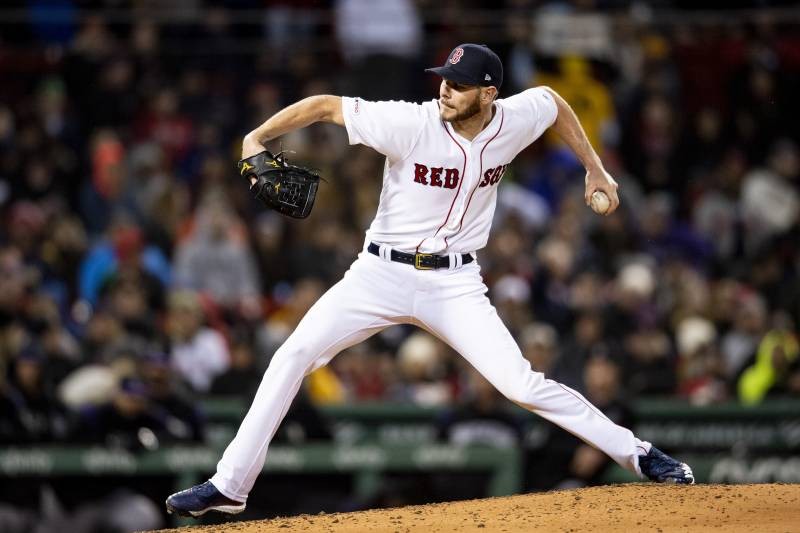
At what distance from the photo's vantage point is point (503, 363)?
19.2ft

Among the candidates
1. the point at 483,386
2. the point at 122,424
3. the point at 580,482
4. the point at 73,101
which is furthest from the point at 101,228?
the point at 580,482

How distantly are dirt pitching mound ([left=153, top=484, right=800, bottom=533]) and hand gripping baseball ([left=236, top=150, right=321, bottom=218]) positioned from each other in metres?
1.45

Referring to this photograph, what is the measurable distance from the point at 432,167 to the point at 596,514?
1709 millimetres

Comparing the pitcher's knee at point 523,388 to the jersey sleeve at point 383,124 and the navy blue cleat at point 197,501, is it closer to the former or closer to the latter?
the jersey sleeve at point 383,124

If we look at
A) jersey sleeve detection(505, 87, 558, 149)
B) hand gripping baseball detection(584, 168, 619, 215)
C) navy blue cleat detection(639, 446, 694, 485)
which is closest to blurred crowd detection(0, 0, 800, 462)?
navy blue cleat detection(639, 446, 694, 485)

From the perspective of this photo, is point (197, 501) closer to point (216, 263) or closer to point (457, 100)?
point (457, 100)

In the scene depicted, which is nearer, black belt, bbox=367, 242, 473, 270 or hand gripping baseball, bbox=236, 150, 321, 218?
hand gripping baseball, bbox=236, 150, 321, 218

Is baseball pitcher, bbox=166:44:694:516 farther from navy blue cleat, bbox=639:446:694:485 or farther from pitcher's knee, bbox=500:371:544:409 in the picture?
navy blue cleat, bbox=639:446:694:485

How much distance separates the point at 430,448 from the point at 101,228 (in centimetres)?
414

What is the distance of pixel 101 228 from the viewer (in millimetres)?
11719

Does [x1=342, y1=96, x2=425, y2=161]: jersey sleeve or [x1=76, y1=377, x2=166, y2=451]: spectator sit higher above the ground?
[x1=342, y1=96, x2=425, y2=161]: jersey sleeve

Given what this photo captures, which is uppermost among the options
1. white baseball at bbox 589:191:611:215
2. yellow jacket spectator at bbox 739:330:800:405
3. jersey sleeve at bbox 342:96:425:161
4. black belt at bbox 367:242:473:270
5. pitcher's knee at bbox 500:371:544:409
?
jersey sleeve at bbox 342:96:425:161

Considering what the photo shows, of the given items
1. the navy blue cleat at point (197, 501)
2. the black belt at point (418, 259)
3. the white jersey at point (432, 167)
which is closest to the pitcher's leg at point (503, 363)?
the black belt at point (418, 259)

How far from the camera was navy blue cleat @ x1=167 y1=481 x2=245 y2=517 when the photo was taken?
5.86 m
